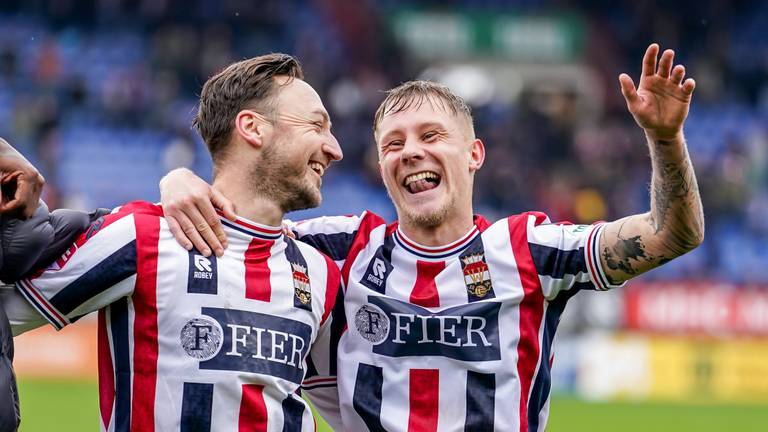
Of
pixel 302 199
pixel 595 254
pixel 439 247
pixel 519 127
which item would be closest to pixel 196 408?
pixel 302 199

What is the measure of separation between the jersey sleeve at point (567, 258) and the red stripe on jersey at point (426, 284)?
0.39 metres

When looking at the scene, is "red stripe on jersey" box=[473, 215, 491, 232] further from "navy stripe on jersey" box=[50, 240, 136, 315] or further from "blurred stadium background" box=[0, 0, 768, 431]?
"blurred stadium background" box=[0, 0, 768, 431]

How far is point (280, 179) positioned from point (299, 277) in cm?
38

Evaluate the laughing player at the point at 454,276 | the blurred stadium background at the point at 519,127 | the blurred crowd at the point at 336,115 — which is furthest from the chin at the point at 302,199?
the blurred crowd at the point at 336,115

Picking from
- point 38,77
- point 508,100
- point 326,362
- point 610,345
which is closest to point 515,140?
point 508,100

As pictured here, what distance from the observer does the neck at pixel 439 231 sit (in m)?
4.70

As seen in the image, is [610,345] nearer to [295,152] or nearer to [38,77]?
[38,77]

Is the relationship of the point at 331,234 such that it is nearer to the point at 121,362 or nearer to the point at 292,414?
the point at 292,414

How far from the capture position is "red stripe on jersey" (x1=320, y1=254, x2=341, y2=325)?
4.50m

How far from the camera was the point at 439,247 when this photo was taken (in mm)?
4680

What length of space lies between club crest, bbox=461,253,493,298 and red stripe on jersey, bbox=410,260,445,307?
0.33 ft

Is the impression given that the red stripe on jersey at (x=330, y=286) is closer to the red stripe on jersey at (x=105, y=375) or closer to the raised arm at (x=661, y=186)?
A: the red stripe on jersey at (x=105, y=375)

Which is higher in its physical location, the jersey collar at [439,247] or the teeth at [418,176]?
the teeth at [418,176]

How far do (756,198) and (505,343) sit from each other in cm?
1793
